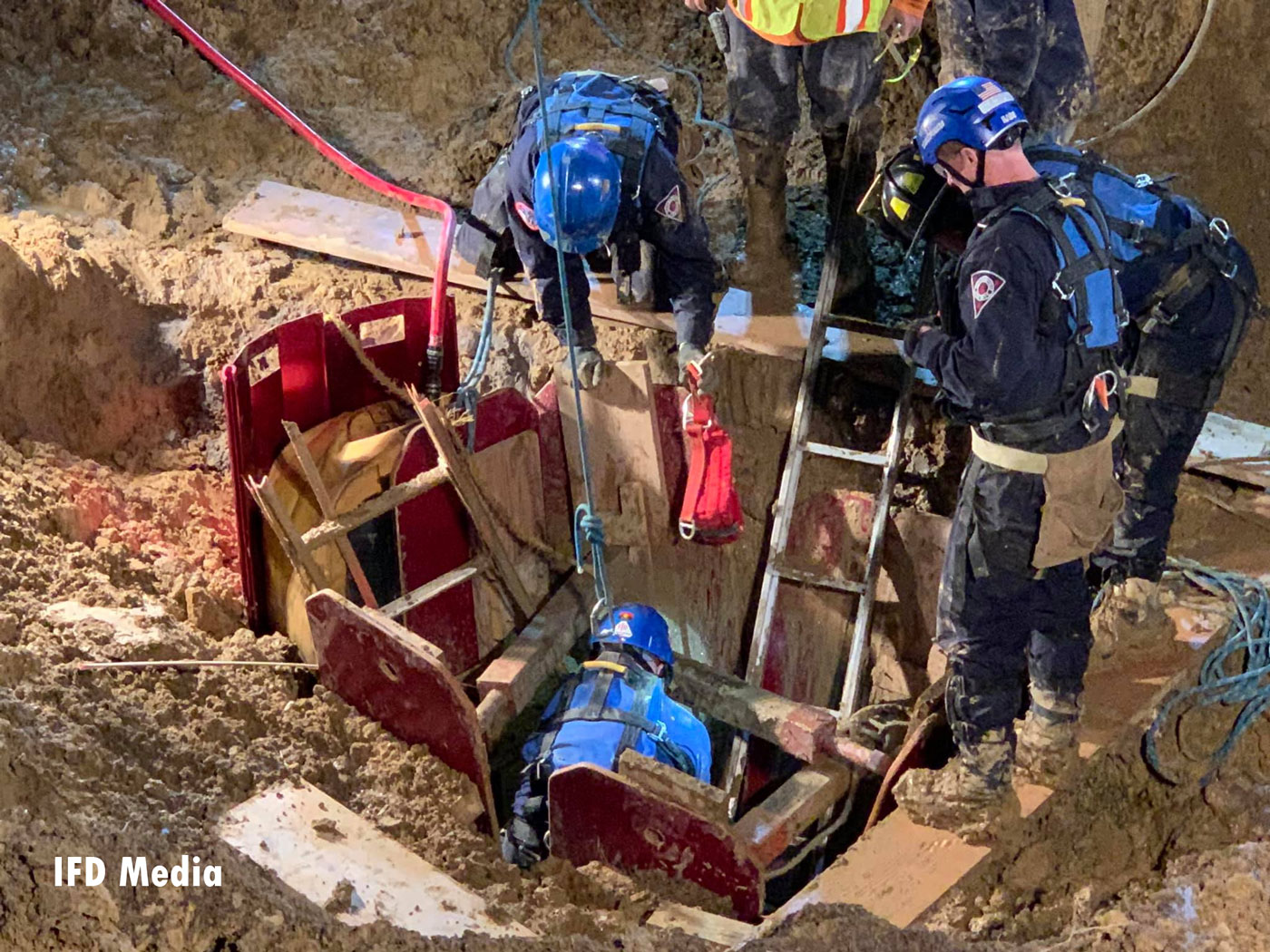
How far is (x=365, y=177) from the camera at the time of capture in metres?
6.80

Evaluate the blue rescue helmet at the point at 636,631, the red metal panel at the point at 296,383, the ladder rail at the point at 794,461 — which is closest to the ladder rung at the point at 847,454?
the ladder rail at the point at 794,461

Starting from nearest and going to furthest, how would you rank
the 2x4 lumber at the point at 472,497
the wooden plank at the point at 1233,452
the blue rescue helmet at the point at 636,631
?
the blue rescue helmet at the point at 636,631 < the 2x4 lumber at the point at 472,497 < the wooden plank at the point at 1233,452

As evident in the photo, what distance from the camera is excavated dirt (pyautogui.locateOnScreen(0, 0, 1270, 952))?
3703mm

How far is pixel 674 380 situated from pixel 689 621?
116cm

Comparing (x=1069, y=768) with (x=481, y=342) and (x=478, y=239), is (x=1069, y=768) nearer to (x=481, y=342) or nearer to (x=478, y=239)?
(x=481, y=342)

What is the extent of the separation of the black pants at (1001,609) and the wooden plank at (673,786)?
0.85 meters

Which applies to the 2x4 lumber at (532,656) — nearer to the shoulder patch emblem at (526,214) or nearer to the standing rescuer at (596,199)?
the standing rescuer at (596,199)

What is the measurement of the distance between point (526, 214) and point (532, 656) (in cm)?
183

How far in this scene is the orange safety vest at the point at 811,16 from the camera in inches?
208

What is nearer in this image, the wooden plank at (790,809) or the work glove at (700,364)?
the wooden plank at (790,809)

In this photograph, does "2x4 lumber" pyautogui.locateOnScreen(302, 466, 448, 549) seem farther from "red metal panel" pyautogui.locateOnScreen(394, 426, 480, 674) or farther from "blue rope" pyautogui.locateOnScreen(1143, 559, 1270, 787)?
"blue rope" pyautogui.locateOnScreen(1143, 559, 1270, 787)

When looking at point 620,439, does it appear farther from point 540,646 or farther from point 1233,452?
point 1233,452

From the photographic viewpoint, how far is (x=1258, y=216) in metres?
6.62

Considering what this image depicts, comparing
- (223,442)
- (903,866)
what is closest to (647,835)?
(903,866)
